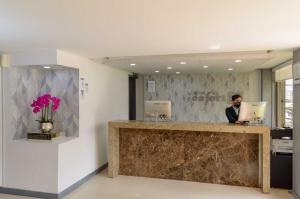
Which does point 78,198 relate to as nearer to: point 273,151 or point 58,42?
point 58,42

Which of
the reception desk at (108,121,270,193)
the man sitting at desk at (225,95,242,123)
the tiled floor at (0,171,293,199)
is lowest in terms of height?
the tiled floor at (0,171,293,199)

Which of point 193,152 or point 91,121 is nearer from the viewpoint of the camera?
point 193,152

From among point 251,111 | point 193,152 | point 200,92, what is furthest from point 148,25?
point 200,92

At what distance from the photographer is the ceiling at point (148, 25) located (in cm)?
205

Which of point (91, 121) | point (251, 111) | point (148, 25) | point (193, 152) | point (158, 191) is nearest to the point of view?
point (148, 25)

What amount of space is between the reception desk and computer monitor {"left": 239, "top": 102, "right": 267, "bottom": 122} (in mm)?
270

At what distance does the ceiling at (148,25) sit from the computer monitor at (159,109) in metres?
1.41

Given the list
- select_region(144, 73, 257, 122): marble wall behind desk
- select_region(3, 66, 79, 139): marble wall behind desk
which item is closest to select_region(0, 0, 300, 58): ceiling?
select_region(3, 66, 79, 139): marble wall behind desk

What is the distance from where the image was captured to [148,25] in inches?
103

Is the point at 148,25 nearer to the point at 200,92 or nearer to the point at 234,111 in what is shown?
the point at 234,111

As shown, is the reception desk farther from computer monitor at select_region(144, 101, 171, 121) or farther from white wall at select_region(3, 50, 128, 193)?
white wall at select_region(3, 50, 128, 193)

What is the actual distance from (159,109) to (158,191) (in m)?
1.59

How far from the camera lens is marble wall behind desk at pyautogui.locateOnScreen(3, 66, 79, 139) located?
4188mm

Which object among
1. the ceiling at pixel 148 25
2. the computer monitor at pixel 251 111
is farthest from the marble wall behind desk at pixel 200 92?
the ceiling at pixel 148 25
